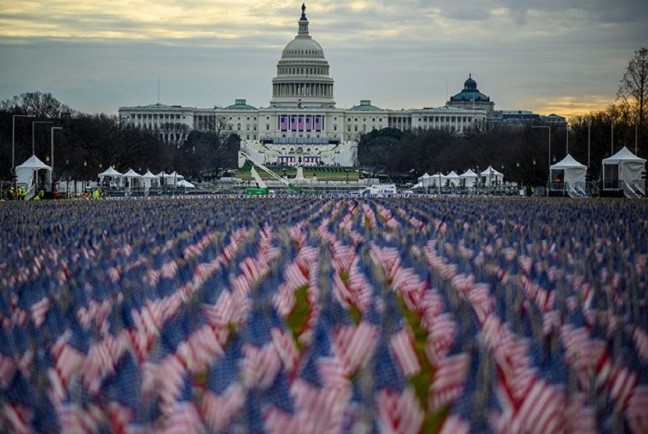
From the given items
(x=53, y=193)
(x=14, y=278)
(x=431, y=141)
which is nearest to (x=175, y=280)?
(x=14, y=278)

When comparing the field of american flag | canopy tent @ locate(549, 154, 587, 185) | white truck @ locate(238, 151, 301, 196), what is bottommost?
white truck @ locate(238, 151, 301, 196)

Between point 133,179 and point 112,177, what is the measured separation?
252 cm

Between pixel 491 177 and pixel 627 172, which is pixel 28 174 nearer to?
pixel 627 172

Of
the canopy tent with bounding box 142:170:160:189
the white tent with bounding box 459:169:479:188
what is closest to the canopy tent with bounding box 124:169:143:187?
the canopy tent with bounding box 142:170:160:189

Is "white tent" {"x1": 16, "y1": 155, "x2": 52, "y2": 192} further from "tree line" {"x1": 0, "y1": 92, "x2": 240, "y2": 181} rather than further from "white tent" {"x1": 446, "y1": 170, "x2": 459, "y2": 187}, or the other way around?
"white tent" {"x1": 446, "y1": 170, "x2": 459, "y2": 187}

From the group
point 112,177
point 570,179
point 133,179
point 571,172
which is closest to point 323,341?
point 570,179

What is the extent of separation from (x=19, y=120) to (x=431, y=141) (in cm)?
5433

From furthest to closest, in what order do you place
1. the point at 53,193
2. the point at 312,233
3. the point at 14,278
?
the point at 53,193 < the point at 312,233 < the point at 14,278

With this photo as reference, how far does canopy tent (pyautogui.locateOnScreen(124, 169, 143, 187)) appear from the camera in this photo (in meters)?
87.4

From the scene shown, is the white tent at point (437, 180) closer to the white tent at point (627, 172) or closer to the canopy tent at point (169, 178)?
the canopy tent at point (169, 178)

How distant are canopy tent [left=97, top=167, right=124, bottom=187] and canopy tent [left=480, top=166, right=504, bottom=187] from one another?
2305cm

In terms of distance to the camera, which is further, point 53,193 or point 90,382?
point 53,193

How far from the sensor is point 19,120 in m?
97.2

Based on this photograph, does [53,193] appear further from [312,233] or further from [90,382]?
[90,382]
